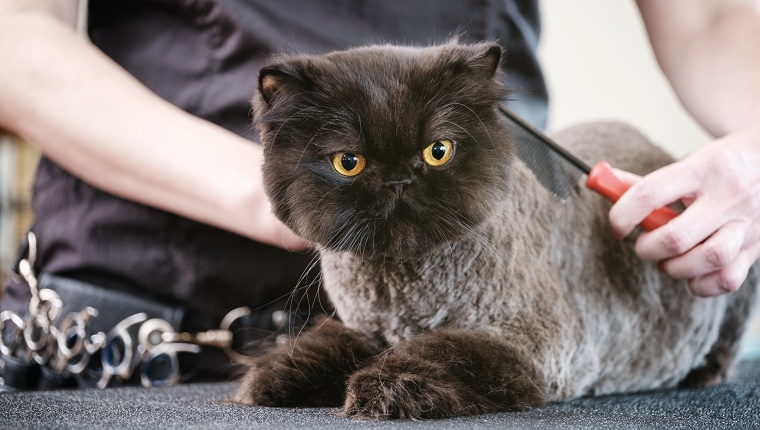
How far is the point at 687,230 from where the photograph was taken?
0.79 meters

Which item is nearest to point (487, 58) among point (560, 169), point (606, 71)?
point (560, 169)

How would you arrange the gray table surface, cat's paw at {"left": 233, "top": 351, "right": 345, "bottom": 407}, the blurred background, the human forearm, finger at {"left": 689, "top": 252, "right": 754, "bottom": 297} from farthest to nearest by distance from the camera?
1. the blurred background
2. the human forearm
3. finger at {"left": 689, "top": 252, "right": 754, "bottom": 297}
4. cat's paw at {"left": 233, "top": 351, "right": 345, "bottom": 407}
5. the gray table surface

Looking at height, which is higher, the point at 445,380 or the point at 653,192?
the point at 653,192

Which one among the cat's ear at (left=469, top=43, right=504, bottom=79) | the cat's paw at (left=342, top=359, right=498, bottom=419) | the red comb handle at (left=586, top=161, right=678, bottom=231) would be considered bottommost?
the cat's paw at (left=342, top=359, right=498, bottom=419)

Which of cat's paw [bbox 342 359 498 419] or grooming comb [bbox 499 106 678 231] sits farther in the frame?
grooming comb [bbox 499 106 678 231]

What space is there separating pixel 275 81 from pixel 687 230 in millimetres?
512

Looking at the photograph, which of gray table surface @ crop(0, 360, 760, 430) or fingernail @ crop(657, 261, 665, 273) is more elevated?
fingernail @ crop(657, 261, 665, 273)

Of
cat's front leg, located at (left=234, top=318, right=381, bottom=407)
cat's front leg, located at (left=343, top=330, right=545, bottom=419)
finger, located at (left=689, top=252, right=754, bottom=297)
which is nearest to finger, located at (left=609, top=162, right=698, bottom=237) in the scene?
finger, located at (left=689, top=252, right=754, bottom=297)

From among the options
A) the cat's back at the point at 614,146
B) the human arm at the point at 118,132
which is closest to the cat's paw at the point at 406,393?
the human arm at the point at 118,132

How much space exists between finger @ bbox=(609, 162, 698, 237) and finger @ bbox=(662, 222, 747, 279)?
7cm

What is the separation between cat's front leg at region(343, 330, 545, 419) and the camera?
645 millimetres

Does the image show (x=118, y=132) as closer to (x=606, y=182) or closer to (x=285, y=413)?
(x=285, y=413)

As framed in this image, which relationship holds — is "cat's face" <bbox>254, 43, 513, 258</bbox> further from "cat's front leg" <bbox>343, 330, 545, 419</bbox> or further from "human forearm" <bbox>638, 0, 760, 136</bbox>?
"human forearm" <bbox>638, 0, 760, 136</bbox>

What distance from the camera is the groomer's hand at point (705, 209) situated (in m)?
0.79
